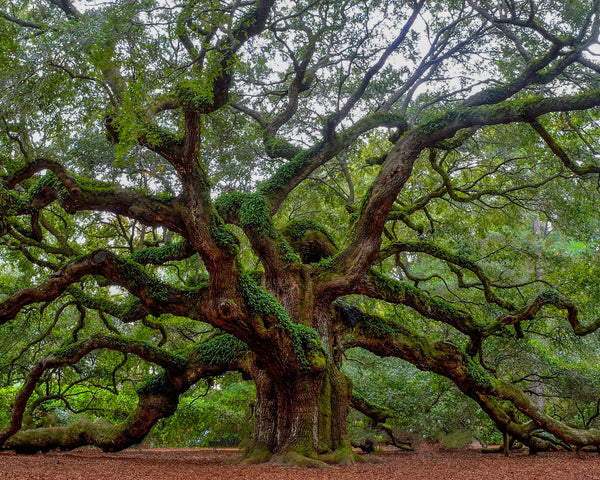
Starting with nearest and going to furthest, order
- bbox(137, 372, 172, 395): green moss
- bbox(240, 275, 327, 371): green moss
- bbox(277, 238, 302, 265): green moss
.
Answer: bbox(240, 275, 327, 371): green moss
bbox(277, 238, 302, 265): green moss
bbox(137, 372, 172, 395): green moss

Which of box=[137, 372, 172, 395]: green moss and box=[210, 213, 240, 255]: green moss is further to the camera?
box=[137, 372, 172, 395]: green moss

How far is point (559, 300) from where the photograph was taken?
289 inches

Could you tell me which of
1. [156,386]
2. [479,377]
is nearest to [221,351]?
[156,386]

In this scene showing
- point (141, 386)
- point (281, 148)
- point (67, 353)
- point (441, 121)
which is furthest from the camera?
point (281, 148)

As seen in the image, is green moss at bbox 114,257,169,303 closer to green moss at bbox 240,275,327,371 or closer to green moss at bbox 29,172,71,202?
green moss at bbox 29,172,71,202

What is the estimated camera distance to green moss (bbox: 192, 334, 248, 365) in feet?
23.5

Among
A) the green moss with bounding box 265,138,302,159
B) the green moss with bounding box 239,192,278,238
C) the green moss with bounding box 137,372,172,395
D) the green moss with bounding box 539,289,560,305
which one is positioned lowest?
the green moss with bounding box 137,372,172,395

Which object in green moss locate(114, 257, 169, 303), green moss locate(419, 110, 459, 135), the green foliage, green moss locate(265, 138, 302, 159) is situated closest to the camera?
green moss locate(114, 257, 169, 303)

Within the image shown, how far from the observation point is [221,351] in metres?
7.23

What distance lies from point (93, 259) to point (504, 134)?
8515mm

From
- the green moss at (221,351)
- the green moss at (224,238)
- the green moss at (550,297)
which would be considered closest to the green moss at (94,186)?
the green moss at (224,238)

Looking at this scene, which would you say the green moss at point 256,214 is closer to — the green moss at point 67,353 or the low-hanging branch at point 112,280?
the low-hanging branch at point 112,280

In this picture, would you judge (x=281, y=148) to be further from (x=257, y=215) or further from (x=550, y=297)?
(x=550, y=297)

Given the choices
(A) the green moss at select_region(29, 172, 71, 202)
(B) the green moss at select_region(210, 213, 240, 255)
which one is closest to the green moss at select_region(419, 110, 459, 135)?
(B) the green moss at select_region(210, 213, 240, 255)
